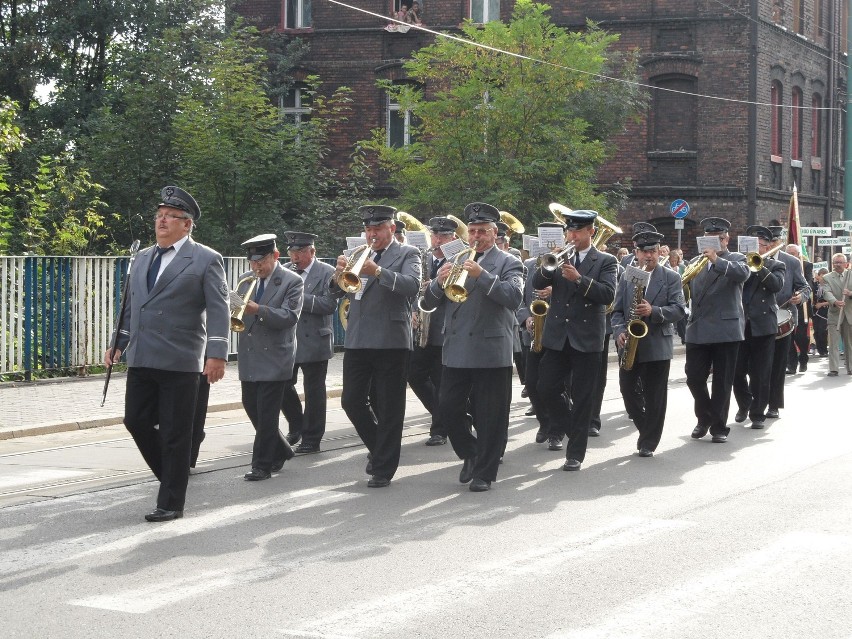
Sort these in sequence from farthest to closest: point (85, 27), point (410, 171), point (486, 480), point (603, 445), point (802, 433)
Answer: point (85, 27) → point (410, 171) → point (802, 433) → point (603, 445) → point (486, 480)

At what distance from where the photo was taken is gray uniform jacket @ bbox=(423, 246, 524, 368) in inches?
380

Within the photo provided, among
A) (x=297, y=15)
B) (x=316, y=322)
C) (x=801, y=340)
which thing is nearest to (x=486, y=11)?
(x=297, y=15)

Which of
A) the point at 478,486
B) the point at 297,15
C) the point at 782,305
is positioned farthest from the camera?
the point at 297,15

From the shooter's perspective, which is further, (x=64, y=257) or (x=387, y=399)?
(x=64, y=257)

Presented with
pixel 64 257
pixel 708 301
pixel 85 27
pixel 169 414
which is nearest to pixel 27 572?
pixel 169 414

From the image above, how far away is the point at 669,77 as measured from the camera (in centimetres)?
3466

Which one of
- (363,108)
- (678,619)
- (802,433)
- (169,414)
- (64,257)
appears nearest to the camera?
(678,619)

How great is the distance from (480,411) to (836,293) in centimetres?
1387

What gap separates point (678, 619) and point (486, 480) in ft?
12.1

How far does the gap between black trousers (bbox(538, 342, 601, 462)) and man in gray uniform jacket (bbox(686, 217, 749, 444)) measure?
2.02 metres

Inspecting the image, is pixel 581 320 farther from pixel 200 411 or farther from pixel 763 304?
pixel 763 304

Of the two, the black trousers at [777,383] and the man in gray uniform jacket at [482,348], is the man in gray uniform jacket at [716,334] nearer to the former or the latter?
the black trousers at [777,383]

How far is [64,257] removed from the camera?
59.6 feet

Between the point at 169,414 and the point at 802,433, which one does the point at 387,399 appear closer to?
the point at 169,414
